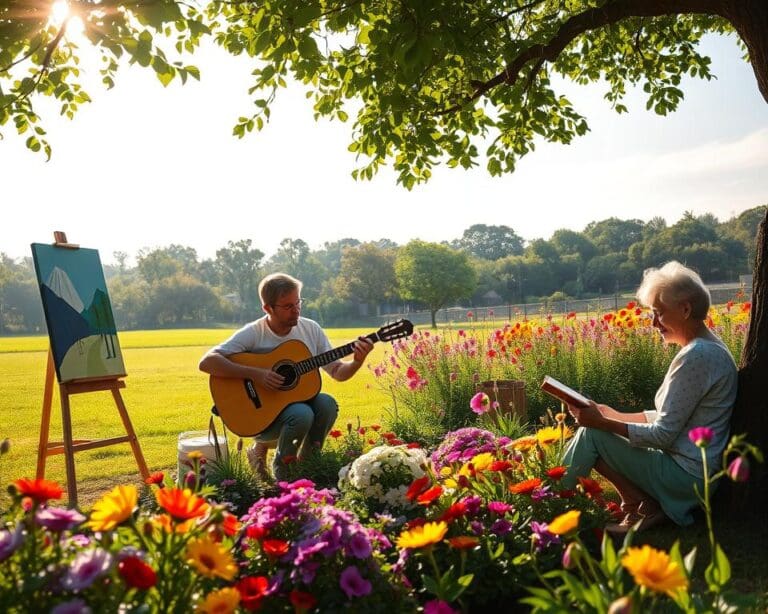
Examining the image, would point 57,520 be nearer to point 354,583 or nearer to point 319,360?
point 354,583

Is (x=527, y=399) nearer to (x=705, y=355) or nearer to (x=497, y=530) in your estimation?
(x=705, y=355)

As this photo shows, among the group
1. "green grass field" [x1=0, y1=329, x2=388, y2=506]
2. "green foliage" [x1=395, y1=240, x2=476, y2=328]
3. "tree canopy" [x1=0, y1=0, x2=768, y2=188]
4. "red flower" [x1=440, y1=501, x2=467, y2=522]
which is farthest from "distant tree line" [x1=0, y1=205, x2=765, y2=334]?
"red flower" [x1=440, y1=501, x2=467, y2=522]

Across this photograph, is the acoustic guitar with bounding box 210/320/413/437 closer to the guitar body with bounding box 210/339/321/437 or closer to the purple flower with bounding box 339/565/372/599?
the guitar body with bounding box 210/339/321/437

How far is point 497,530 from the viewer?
262cm

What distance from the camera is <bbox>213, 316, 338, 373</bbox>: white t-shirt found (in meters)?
4.80

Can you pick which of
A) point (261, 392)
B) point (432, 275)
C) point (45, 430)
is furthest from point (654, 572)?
point (432, 275)

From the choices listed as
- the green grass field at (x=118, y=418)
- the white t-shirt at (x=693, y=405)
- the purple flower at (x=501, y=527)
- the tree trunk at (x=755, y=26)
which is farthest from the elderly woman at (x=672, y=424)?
the green grass field at (x=118, y=418)

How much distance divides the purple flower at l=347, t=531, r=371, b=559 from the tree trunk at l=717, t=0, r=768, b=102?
10.1ft

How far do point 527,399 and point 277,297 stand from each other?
10.2 ft

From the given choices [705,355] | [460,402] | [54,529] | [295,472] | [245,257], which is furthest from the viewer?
[245,257]

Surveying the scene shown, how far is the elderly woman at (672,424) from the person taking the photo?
306cm

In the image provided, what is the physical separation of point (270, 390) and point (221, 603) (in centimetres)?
310

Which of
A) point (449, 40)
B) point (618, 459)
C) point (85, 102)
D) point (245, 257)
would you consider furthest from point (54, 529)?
point (245, 257)

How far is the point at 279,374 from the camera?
15.4 ft
